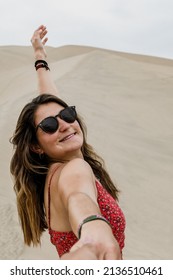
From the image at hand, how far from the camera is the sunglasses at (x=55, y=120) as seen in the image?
6.79 feet

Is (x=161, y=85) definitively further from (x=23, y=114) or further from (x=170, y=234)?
(x=23, y=114)

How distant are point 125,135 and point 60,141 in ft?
30.2

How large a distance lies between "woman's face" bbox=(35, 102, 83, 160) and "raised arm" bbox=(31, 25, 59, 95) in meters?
0.78

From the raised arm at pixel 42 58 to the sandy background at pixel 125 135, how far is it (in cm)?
305

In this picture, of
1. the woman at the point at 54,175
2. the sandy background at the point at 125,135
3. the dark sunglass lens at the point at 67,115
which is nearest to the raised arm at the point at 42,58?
the woman at the point at 54,175

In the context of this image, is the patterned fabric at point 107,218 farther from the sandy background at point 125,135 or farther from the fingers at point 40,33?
the sandy background at point 125,135

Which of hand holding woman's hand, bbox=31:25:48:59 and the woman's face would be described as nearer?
the woman's face

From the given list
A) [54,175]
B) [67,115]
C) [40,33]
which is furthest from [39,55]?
[54,175]

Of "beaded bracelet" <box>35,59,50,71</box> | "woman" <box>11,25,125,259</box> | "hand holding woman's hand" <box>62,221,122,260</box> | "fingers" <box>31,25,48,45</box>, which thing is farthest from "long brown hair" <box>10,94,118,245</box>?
"fingers" <box>31,25,48,45</box>

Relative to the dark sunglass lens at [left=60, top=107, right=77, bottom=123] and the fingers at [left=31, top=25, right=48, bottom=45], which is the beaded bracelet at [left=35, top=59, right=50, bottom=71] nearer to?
the fingers at [left=31, top=25, right=48, bottom=45]

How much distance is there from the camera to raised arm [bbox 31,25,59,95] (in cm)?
293

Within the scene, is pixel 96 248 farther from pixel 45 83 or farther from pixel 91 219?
pixel 45 83

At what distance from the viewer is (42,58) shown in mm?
3197

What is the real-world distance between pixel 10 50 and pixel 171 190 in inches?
750
